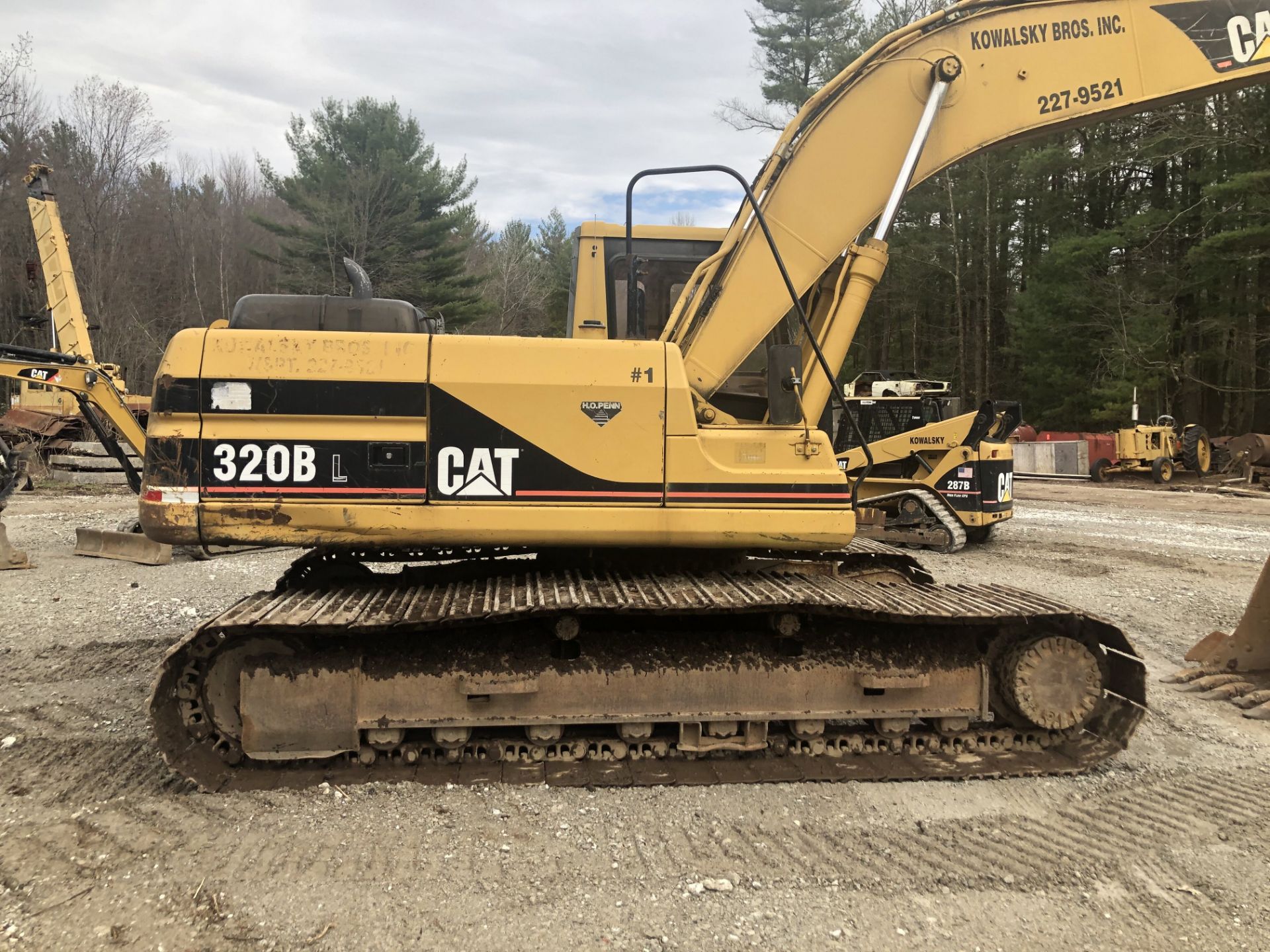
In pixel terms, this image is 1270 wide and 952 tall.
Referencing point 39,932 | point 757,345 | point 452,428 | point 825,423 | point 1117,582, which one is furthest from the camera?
point 1117,582

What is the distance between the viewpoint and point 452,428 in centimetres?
350

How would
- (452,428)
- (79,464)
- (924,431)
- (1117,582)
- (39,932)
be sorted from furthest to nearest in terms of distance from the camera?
1. (79,464)
2. (924,431)
3. (1117,582)
4. (452,428)
5. (39,932)

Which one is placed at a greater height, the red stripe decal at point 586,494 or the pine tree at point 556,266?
the pine tree at point 556,266

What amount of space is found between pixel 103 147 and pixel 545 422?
104 feet

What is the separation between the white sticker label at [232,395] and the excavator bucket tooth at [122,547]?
6092mm

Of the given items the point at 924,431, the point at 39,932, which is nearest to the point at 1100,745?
the point at 39,932

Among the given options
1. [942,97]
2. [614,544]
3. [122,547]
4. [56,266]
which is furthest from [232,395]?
[56,266]

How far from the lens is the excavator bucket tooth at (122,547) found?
861 cm

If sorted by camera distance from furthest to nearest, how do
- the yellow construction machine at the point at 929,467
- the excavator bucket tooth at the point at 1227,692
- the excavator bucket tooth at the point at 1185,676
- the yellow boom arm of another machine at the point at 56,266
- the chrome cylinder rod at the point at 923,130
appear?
the yellow boom arm of another machine at the point at 56,266 → the yellow construction machine at the point at 929,467 → the excavator bucket tooth at the point at 1185,676 → the excavator bucket tooth at the point at 1227,692 → the chrome cylinder rod at the point at 923,130

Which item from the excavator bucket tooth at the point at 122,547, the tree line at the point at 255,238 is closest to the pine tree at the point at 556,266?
the tree line at the point at 255,238

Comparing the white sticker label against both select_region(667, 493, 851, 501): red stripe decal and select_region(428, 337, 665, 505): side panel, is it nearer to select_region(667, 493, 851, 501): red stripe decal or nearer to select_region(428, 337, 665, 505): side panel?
select_region(428, 337, 665, 505): side panel

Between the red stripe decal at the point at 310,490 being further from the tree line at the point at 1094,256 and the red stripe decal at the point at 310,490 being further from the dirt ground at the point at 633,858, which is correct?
the tree line at the point at 1094,256

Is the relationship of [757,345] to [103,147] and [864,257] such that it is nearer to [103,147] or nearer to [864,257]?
[864,257]

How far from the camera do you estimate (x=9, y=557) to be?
821 centimetres
